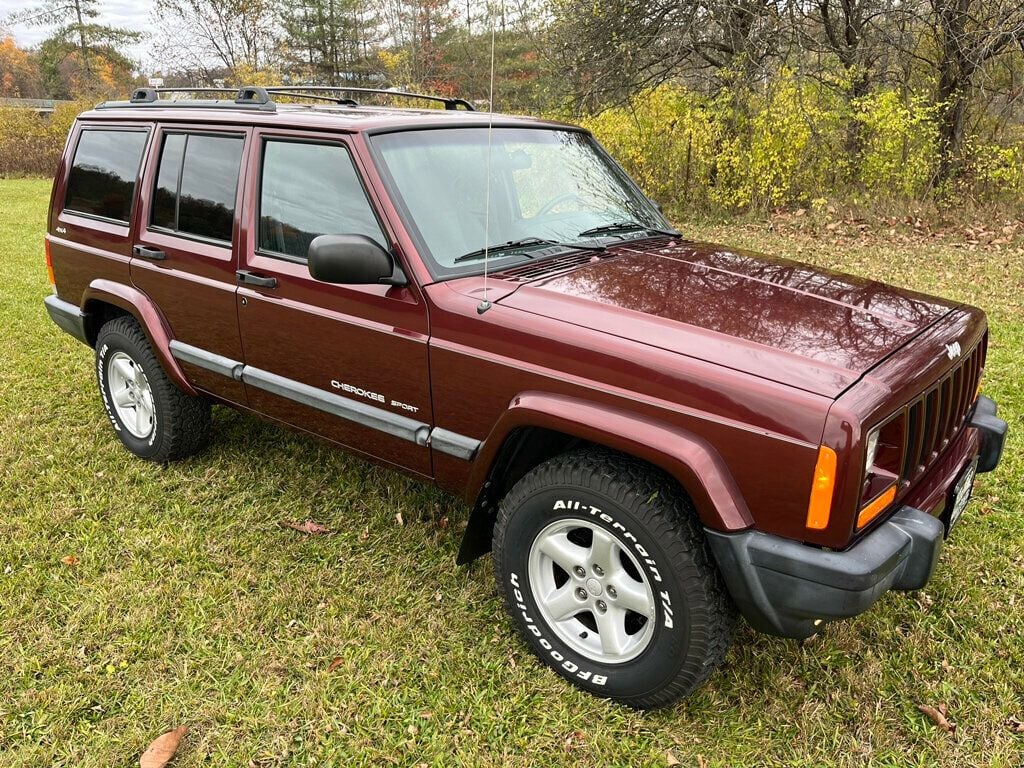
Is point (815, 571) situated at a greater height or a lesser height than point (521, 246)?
lesser

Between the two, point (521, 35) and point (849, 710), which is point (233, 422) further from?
point (521, 35)

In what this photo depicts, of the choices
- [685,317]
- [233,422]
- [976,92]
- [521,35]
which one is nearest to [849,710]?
[685,317]

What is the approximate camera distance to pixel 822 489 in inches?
81.0

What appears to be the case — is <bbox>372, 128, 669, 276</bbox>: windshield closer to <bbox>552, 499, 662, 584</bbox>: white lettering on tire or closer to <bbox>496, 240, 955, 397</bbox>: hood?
<bbox>496, 240, 955, 397</bbox>: hood

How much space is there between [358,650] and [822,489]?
1.88m

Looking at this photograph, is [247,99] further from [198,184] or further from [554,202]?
[554,202]

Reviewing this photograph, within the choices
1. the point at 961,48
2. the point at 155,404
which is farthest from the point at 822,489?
the point at 961,48

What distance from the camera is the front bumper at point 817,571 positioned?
210 centimetres

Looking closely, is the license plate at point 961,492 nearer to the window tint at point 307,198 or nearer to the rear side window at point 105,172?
the window tint at point 307,198

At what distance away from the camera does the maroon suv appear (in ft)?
→ 7.15

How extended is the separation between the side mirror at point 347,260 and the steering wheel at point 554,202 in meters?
0.90

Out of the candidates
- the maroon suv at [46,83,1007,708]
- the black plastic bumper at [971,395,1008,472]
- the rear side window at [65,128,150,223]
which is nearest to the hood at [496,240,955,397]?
the maroon suv at [46,83,1007,708]

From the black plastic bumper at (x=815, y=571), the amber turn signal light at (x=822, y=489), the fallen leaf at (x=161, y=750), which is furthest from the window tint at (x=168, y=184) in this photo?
the amber turn signal light at (x=822, y=489)

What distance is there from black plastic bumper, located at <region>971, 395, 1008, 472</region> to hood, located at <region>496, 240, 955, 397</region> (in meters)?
0.51
